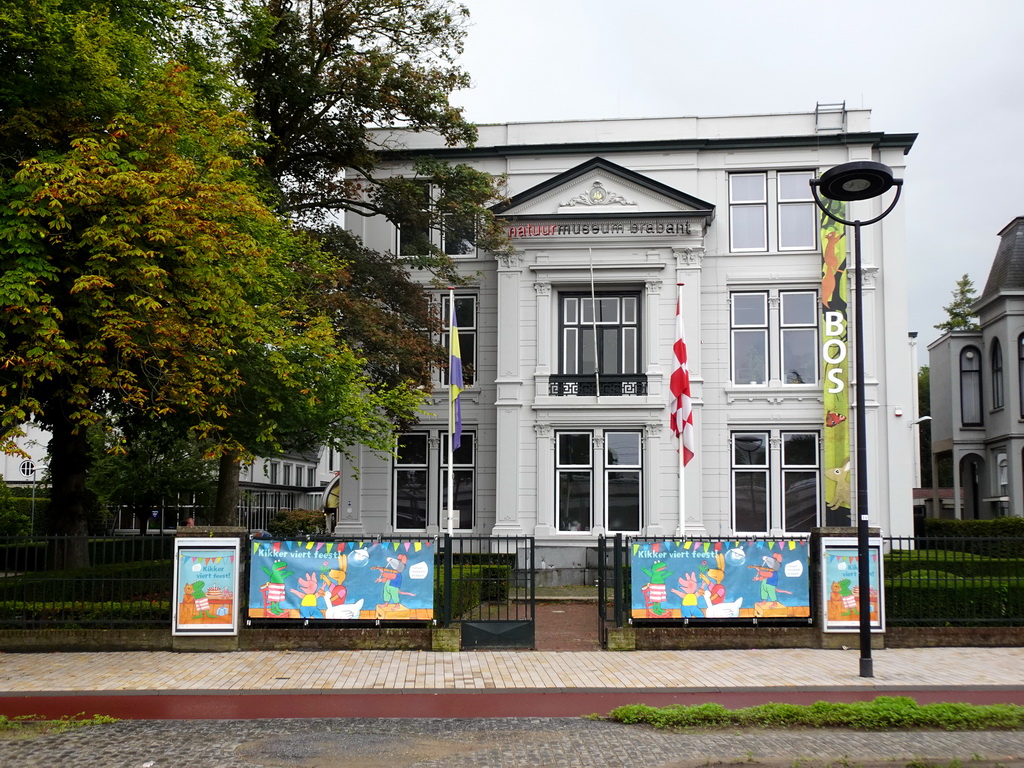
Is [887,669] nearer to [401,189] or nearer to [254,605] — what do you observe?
[254,605]

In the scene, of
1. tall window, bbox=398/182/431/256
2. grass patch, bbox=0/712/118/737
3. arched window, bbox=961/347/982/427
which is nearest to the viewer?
grass patch, bbox=0/712/118/737

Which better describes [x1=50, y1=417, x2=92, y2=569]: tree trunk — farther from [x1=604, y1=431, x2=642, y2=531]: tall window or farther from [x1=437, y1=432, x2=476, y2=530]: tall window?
[x1=604, y1=431, x2=642, y2=531]: tall window

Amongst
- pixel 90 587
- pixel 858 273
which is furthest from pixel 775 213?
pixel 90 587

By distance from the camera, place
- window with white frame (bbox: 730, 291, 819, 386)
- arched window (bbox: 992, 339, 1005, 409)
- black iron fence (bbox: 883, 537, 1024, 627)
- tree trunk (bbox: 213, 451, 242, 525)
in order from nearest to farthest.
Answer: black iron fence (bbox: 883, 537, 1024, 627)
tree trunk (bbox: 213, 451, 242, 525)
window with white frame (bbox: 730, 291, 819, 386)
arched window (bbox: 992, 339, 1005, 409)

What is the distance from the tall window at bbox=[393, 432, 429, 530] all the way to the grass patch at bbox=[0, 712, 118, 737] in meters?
18.1

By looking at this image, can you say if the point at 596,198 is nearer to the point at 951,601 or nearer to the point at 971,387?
the point at 951,601

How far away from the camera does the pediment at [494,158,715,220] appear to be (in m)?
26.8

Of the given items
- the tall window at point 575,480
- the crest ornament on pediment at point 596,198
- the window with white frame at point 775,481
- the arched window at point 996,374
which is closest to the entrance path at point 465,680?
the tall window at point 575,480

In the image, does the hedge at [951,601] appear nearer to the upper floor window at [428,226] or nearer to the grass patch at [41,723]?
the grass patch at [41,723]

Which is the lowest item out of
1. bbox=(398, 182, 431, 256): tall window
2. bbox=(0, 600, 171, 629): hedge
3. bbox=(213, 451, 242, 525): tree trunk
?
bbox=(0, 600, 171, 629): hedge

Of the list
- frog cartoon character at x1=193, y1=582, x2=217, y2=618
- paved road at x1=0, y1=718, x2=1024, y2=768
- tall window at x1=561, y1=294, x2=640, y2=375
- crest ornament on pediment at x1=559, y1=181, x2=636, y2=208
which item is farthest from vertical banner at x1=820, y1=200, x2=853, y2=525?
frog cartoon character at x1=193, y1=582, x2=217, y2=618

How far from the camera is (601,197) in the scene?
2722 cm

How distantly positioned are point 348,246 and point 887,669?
17973 millimetres

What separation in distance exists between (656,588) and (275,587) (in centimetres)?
599
